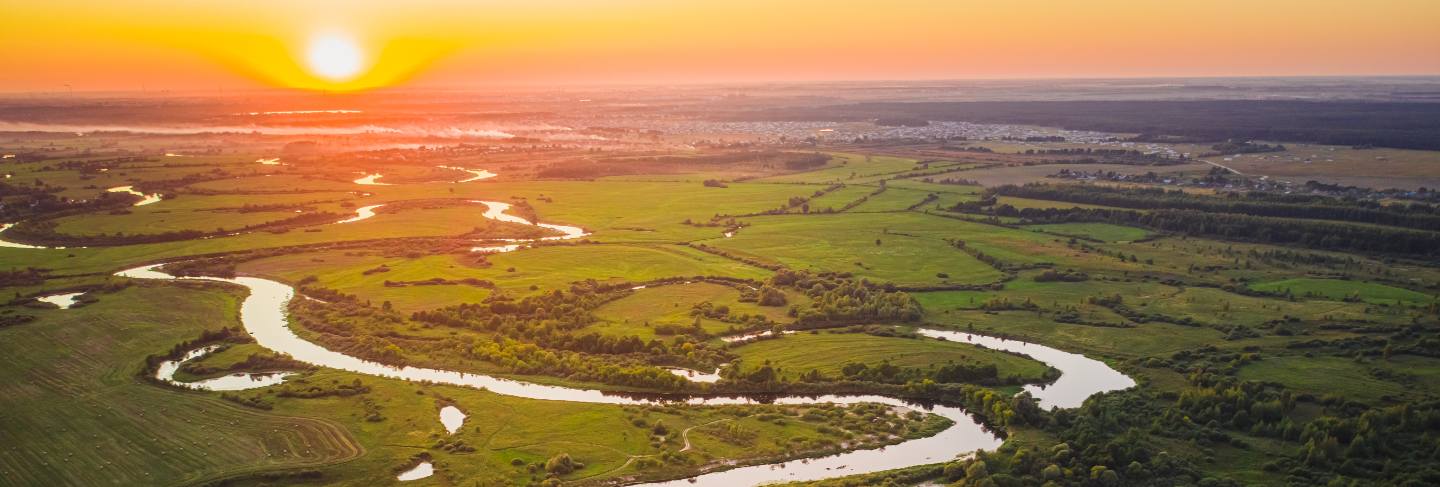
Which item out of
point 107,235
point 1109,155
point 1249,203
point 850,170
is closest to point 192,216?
point 107,235

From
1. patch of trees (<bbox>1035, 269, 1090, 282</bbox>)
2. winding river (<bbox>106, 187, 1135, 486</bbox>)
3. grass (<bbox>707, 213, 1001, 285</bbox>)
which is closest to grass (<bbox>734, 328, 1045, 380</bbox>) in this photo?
winding river (<bbox>106, 187, 1135, 486</bbox>)

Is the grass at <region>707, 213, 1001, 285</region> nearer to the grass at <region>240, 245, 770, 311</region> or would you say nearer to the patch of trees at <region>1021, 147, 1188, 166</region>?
the grass at <region>240, 245, 770, 311</region>

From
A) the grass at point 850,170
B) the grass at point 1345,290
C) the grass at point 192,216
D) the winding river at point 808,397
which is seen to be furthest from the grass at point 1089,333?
the grass at point 192,216

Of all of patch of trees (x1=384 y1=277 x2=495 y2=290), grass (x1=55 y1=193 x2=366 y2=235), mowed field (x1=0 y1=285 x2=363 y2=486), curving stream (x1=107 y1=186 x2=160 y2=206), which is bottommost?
mowed field (x1=0 y1=285 x2=363 y2=486)

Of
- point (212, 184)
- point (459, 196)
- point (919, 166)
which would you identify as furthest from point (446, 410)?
point (919, 166)

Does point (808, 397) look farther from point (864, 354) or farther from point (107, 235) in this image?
point (107, 235)

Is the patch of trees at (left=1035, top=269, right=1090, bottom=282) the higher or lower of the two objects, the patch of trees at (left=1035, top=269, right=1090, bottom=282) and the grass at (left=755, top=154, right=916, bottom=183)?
the lower

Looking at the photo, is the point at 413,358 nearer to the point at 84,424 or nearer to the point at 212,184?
the point at 84,424
